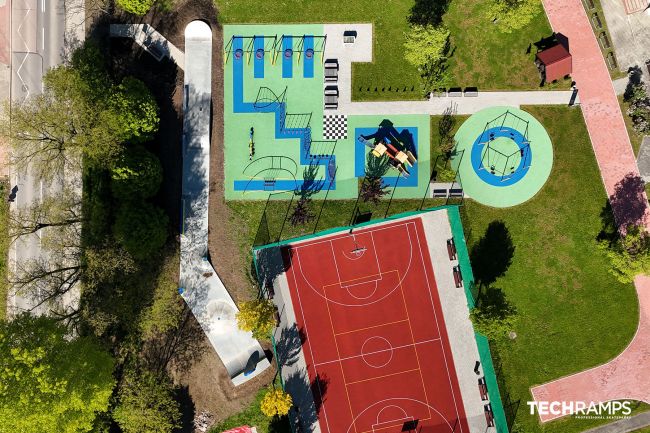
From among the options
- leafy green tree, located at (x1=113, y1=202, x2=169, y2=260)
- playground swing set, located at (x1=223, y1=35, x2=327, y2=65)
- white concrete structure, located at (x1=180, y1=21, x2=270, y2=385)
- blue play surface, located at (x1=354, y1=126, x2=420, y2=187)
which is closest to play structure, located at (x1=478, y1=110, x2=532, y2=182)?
blue play surface, located at (x1=354, y1=126, x2=420, y2=187)

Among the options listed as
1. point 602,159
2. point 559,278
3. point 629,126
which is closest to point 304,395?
point 559,278

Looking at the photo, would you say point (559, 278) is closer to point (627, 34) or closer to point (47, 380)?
point (627, 34)

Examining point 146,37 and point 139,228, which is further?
point 146,37

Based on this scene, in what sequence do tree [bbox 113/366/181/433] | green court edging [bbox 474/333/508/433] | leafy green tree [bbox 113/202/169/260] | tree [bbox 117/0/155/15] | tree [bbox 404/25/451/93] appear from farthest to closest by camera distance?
1. green court edging [bbox 474/333/508/433]
2. tree [bbox 117/0/155/15]
3. tree [bbox 113/366/181/433]
4. tree [bbox 404/25/451/93]
5. leafy green tree [bbox 113/202/169/260]

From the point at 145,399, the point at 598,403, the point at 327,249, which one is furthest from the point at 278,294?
the point at 598,403

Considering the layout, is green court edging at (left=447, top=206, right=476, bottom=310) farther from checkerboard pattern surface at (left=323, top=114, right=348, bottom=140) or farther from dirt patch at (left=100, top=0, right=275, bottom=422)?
dirt patch at (left=100, top=0, right=275, bottom=422)

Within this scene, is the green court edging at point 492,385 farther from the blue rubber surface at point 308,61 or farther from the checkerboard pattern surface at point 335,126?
the blue rubber surface at point 308,61
